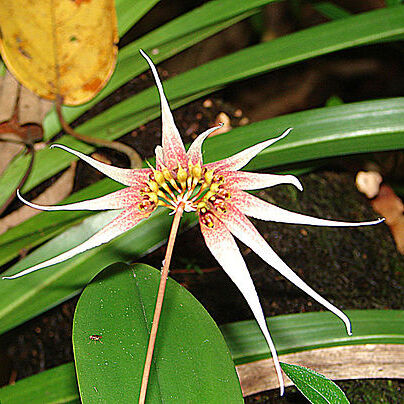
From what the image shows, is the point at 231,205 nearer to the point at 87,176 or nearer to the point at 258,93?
the point at 87,176

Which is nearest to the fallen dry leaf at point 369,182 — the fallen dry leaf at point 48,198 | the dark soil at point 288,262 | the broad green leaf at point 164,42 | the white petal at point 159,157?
the dark soil at point 288,262

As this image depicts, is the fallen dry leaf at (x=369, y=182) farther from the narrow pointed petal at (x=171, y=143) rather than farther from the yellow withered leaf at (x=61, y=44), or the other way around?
the narrow pointed petal at (x=171, y=143)

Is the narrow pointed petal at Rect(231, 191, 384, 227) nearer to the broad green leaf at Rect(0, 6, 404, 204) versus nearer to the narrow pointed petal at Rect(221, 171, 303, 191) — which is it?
the narrow pointed petal at Rect(221, 171, 303, 191)

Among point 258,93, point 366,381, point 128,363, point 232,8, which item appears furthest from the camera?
point 258,93

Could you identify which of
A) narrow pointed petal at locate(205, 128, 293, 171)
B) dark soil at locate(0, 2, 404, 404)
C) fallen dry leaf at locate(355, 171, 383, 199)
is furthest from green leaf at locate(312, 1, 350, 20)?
narrow pointed petal at locate(205, 128, 293, 171)

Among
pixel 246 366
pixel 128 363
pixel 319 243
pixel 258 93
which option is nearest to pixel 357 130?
pixel 319 243

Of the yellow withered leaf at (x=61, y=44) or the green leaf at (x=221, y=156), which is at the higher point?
the yellow withered leaf at (x=61, y=44)

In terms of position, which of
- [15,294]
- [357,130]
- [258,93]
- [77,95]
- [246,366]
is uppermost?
[258,93]

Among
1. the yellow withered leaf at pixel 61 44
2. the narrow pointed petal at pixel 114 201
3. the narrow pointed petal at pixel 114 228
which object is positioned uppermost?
the yellow withered leaf at pixel 61 44
